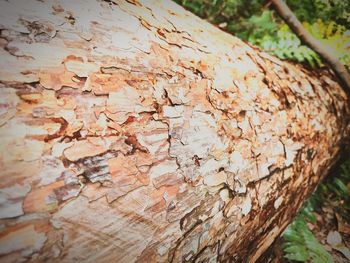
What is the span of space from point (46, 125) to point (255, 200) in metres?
0.86

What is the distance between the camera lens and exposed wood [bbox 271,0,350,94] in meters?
2.27

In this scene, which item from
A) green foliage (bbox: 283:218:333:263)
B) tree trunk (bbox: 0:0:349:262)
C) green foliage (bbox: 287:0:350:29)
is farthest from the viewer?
green foliage (bbox: 287:0:350:29)

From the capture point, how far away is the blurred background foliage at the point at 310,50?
1.85 metres

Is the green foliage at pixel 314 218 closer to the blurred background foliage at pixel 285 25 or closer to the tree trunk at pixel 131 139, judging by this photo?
the tree trunk at pixel 131 139

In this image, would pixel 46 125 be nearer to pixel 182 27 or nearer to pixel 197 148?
pixel 197 148

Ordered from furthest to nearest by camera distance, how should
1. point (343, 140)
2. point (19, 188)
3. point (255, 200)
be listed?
point (343, 140) < point (255, 200) < point (19, 188)

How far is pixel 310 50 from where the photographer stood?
2262 millimetres

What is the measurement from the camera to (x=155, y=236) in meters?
0.80

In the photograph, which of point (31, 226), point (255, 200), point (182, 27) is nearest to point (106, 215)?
point (31, 226)

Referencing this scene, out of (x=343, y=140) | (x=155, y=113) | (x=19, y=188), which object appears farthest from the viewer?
(x=343, y=140)

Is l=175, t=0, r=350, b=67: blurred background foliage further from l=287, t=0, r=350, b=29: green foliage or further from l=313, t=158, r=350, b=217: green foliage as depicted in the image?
l=313, t=158, r=350, b=217: green foliage

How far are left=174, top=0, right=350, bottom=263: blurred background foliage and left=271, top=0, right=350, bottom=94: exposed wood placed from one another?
2.1 inches

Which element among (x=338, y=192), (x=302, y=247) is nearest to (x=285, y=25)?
(x=338, y=192)

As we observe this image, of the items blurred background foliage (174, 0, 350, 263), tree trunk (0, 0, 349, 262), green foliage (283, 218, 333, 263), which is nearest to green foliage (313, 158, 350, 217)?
blurred background foliage (174, 0, 350, 263)
